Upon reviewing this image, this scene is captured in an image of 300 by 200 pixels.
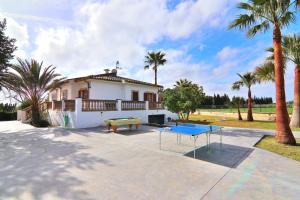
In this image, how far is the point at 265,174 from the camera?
447 centimetres

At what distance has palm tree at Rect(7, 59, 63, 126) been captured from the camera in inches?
523

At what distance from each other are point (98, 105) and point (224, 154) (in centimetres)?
990

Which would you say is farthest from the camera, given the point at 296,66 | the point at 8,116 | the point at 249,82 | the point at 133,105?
the point at 8,116

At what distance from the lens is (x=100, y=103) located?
43.8 ft

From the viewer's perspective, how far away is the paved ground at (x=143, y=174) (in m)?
3.36

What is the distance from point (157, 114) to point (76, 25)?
10.7 metres

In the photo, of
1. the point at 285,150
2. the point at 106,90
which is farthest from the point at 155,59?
the point at 285,150

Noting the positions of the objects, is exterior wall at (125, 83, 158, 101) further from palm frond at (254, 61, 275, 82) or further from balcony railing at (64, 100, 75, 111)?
palm frond at (254, 61, 275, 82)

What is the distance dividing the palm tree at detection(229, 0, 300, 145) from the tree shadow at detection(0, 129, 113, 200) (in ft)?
26.6

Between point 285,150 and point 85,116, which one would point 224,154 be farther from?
point 85,116

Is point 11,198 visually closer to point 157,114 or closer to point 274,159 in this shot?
point 274,159

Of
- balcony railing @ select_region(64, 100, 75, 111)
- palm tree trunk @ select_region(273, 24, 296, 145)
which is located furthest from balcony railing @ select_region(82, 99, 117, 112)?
palm tree trunk @ select_region(273, 24, 296, 145)

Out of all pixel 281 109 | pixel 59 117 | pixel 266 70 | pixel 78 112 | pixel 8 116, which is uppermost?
pixel 266 70

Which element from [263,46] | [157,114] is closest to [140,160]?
[157,114]
